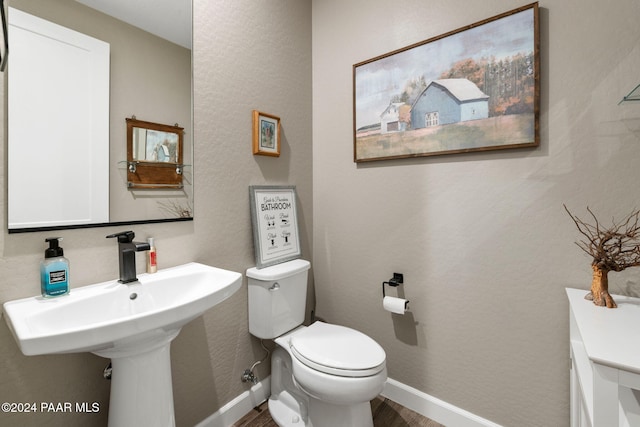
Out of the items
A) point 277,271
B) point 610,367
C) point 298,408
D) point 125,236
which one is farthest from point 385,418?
point 125,236

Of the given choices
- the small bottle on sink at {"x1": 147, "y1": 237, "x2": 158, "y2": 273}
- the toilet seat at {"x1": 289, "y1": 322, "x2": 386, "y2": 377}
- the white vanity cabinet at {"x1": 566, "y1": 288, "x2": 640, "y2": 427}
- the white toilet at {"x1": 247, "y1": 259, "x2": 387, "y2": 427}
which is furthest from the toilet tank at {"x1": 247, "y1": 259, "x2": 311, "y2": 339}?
the white vanity cabinet at {"x1": 566, "y1": 288, "x2": 640, "y2": 427}

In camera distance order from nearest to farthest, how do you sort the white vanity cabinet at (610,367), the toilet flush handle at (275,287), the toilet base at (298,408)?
1. the white vanity cabinet at (610,367)
2. the toilet base at (298,408)
3. the toilet flush handle at (275,287)

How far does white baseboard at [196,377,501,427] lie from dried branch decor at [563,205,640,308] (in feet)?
2.73

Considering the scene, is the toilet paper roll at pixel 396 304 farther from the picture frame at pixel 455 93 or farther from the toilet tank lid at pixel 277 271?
the picture frame at pixel 455 93

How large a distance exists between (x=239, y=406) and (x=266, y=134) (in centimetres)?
149

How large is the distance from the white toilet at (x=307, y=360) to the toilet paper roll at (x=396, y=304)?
0.22 metres

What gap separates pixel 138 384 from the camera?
38.8 inches

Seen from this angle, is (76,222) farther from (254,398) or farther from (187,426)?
(254,398)

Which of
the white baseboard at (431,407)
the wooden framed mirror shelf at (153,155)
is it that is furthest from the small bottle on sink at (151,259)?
the white baseboard at (431,407)

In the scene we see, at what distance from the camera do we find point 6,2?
0.93m

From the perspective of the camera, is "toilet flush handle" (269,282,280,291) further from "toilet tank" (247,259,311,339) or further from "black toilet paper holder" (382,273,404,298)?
"black toilet paper holder" (382,273,404,298)

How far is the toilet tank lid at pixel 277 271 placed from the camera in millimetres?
1541

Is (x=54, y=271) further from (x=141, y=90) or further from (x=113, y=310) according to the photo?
(x=141, y=90)

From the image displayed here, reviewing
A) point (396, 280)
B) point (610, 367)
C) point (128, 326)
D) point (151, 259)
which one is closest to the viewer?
point (610, 367)
